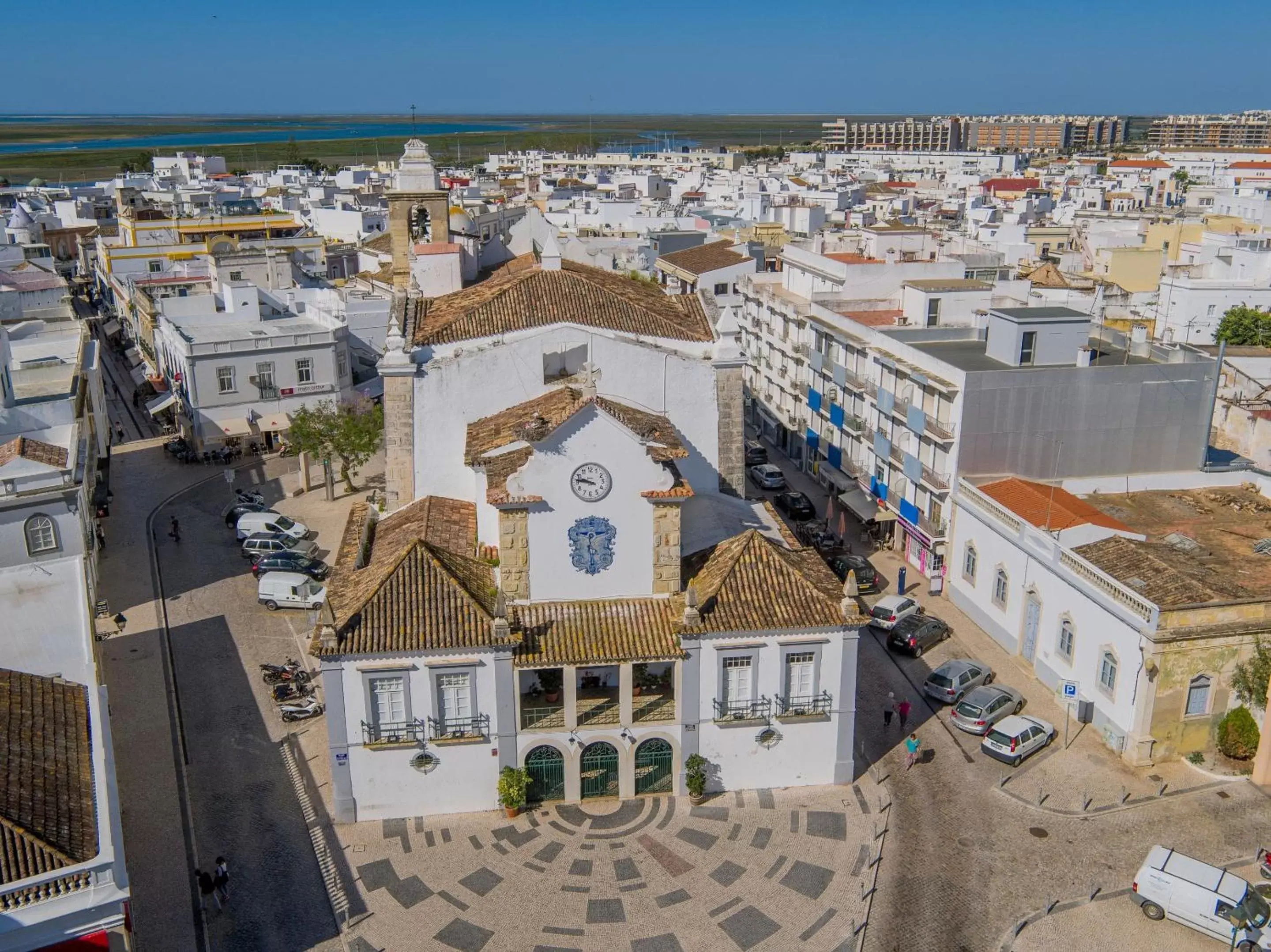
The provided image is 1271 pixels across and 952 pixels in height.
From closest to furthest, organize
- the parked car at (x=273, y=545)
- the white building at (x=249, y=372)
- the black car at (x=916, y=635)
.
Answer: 1. the black car at (x=916, y=635)
2. the parked car at (x=273, y=545)
3. the white building at (x=249, y=372)

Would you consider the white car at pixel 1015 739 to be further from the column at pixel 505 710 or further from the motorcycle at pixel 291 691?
the motorcycle at pixel 291 691

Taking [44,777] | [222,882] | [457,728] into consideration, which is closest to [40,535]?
[222,882]

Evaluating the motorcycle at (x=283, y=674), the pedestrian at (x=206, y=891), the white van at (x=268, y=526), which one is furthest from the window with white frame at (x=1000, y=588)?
the white van at (x=268, y=526)

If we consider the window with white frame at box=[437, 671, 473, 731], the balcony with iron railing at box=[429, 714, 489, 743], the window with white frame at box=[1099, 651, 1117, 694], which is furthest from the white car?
the window with white frame at box=[437, 671, 473, 731]

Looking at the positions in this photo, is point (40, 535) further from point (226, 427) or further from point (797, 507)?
point (797, 507)

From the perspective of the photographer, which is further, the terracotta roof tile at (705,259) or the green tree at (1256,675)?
the terracotta roof tile at (705,259)
